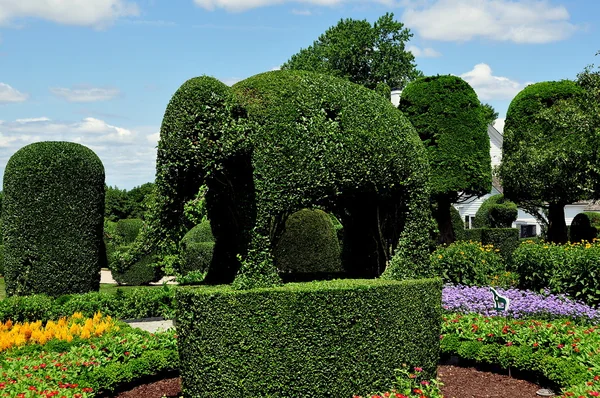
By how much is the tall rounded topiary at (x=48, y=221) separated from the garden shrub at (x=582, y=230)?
2217 cm

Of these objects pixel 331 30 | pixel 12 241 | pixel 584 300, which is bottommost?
pixel 584 300

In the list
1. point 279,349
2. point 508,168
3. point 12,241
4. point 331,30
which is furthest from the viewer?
point 331,30

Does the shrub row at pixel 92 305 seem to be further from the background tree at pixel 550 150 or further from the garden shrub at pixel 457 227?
the garden shrub at pixel 457 227

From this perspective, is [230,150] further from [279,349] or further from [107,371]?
[107,371]

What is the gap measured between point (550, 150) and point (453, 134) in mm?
3746

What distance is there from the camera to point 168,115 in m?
6.31

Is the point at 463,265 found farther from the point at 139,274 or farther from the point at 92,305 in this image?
the point at 139,274

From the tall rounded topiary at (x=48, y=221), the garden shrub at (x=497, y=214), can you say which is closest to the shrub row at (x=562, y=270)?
the tall rounded topiary at (x=48, y=221)

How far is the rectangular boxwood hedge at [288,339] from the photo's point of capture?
5.90 meters

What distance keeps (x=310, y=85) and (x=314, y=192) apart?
1.21 metres

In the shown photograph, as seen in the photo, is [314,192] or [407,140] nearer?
[314,192]

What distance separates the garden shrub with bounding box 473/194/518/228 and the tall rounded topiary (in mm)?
25545

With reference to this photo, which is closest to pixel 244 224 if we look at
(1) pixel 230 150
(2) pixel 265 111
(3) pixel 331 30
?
(1) pixel 230 150

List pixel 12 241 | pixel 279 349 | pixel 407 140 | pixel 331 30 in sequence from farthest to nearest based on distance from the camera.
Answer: pixel 331 30, pixel 12 241, pixel 407 140, pixel 279 349
